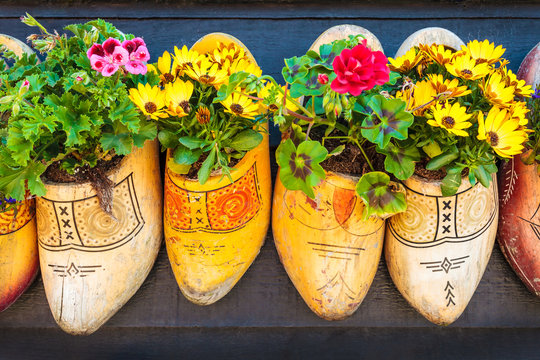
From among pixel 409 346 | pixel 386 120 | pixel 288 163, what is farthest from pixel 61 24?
pixel 409 346

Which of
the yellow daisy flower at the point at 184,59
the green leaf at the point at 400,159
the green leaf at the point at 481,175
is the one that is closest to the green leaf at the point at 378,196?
the green leaf at the point at 400,159

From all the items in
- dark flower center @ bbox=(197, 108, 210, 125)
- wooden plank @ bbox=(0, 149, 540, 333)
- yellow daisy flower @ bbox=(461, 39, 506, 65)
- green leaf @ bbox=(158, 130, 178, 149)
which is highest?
yellow daisy flower @ bbox=(461, 39, 506, 65)

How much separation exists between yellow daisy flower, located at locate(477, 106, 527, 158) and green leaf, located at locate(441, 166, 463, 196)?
0.07 m

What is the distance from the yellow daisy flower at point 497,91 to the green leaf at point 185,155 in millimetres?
480

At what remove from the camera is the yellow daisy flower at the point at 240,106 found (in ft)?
2.44

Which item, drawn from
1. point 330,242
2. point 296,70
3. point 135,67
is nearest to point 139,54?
point 135,67

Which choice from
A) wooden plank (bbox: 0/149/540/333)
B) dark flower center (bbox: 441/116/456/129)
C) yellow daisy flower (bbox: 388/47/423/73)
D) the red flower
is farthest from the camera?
wooden plank (bbox: 0/149/540/333)

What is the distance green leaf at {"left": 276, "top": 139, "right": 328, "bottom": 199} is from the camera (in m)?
0.69

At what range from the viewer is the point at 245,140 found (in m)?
0.79

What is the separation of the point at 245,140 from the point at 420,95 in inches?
11.6

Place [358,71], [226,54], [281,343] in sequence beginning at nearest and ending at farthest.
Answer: [358,71], [226,54], [281,343]

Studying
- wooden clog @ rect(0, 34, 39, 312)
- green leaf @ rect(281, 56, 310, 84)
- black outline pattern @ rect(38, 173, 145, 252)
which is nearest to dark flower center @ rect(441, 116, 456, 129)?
green leaf @ rect(281, 56, 310, 84)

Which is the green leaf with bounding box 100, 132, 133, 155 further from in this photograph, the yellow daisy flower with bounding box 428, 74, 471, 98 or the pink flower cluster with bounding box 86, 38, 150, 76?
the yellow daisy flower with bounding box 428, 74, 471, 98

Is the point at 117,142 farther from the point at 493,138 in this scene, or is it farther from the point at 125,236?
the point at 493,138
